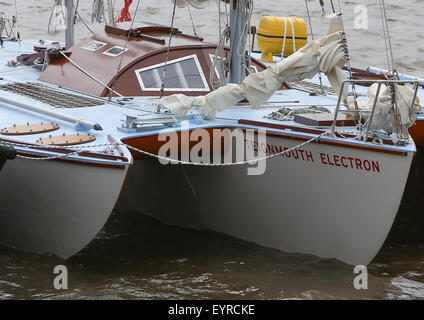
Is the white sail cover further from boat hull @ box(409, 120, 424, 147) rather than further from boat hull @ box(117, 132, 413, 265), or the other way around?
boat hull @ box(409, 120, 424, 147)

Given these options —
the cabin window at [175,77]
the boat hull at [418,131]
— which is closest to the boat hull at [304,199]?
the cabin window at [175,77]

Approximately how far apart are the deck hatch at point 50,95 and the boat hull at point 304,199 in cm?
90

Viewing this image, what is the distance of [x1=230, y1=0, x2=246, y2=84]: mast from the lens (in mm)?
7789

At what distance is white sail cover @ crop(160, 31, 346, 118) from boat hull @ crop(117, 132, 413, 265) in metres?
0.49

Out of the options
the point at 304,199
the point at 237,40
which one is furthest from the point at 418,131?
the point at 237,40

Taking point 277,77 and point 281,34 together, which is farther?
point 281,34

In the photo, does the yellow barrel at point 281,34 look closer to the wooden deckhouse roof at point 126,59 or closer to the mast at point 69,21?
the wooden deckhouse roof at point 126,59

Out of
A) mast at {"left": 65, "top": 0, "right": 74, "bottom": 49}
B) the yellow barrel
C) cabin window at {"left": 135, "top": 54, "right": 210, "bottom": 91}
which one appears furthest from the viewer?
mast at {"left": 65, "top": 0, "right": 74, "bottom": 49}

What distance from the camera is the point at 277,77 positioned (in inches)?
282

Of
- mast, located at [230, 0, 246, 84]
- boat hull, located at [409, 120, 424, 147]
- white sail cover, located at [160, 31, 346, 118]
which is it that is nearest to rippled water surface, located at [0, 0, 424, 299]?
boat hull, located at [409, 120, 424, 147]

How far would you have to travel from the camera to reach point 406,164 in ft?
20.7

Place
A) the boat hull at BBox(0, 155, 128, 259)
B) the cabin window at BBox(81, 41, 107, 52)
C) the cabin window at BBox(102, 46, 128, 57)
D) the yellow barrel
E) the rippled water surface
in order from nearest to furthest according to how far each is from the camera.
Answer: the boat hull at BBox(0, 155, 128, 259) < the rippled water surface < the cabin window at BBox(102, 46, 128, 57) < the cabin window at BBox(81, 41, 107, 52) < the yellow barrel

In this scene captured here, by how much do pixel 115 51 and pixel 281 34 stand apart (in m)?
2.10

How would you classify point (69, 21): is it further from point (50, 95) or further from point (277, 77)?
point (277, 77)
